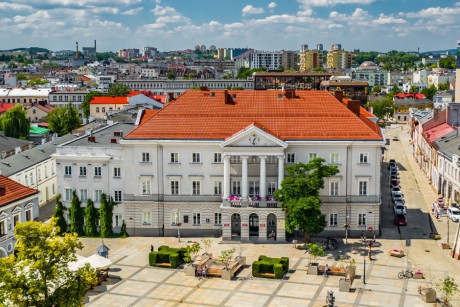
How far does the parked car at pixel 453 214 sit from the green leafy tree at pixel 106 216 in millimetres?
42521

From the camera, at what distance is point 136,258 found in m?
66.4

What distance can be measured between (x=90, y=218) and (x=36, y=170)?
2071cm

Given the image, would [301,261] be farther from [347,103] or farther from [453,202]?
[453,202]

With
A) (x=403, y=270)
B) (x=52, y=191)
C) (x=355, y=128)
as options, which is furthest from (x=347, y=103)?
(x=52, y=191)

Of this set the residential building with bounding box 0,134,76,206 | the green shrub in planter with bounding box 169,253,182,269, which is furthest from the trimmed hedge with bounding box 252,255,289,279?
the residential building with bounding box 0,134,76,206

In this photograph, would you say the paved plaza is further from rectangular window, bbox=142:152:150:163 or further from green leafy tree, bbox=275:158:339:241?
rectangular window, bbox=142:152:150:163

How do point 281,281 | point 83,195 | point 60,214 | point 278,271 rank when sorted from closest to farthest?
1. point 281,281
2. point 278,271
3. point 60,214
4. point 83,195

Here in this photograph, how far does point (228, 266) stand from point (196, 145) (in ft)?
56.2

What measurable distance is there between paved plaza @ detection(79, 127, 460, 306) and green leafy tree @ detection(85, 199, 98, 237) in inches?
61.0

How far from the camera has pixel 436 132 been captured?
118625 mm

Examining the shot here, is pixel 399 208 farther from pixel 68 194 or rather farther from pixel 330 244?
pixel 68 194

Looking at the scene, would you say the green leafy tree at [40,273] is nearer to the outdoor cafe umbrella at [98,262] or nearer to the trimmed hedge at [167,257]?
the outdoor cafe umbrella at [98,262]

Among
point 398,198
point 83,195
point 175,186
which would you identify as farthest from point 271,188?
point 398,198

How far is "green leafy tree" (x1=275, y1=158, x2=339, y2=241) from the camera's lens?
6688 centimetres
